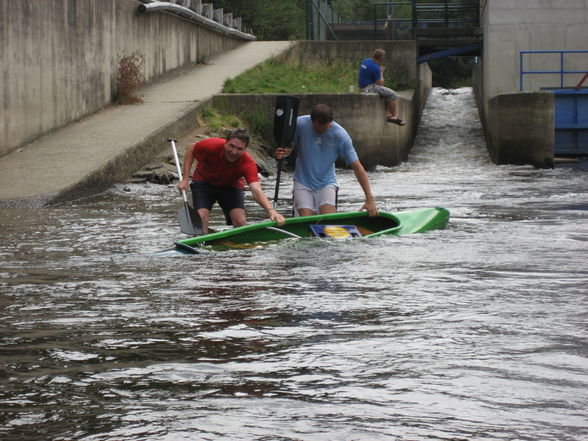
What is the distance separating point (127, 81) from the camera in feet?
73.0

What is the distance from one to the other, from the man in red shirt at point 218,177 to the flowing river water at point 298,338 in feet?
2.34

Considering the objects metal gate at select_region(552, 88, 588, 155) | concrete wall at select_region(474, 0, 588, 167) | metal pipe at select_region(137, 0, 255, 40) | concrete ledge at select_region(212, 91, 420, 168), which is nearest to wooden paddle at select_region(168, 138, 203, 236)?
concrete ledge at select_region(212, 91, 420, 168)

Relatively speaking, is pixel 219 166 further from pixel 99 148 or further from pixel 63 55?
pixel 63 55

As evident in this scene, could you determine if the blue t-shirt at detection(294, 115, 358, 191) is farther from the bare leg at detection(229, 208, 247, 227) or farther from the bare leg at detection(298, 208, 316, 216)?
the bare leg at detection(229, 208, 247, 227)

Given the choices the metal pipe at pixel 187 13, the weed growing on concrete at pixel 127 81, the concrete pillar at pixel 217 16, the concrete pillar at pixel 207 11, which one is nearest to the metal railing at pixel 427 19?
the metal pipe at pixel 187 13

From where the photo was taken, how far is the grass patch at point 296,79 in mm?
24406

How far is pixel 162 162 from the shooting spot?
18250 millimetres

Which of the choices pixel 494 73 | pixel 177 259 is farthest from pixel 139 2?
pixel 177 259

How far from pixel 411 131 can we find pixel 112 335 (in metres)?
22.0

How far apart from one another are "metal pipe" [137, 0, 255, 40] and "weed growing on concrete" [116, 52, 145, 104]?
162 centimetres

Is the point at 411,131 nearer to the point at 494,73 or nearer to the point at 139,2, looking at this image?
the point at 494,73

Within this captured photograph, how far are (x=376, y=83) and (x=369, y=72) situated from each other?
0.37 m

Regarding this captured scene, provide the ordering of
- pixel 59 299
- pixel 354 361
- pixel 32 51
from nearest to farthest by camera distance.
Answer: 1. pixel 354 361
2. pixel 59 299
3. pixel 32 51

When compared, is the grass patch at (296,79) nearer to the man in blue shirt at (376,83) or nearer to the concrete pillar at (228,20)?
the man in blue shirt at (376,83)
